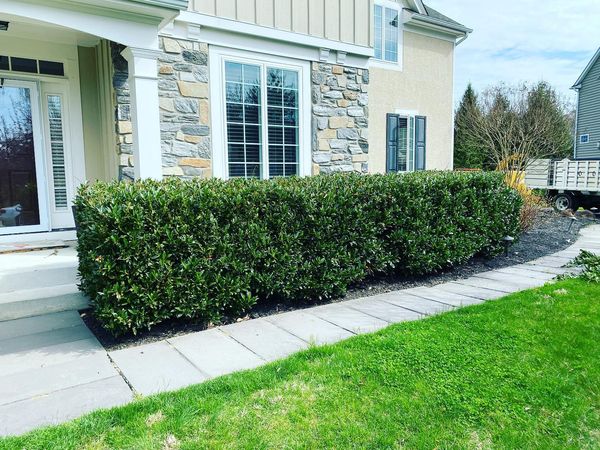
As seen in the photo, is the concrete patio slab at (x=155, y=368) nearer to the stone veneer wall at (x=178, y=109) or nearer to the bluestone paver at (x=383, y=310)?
the bluestone paver at (x=383, y=310)

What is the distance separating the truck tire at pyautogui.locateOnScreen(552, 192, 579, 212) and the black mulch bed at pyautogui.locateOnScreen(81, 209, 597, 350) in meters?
3.08

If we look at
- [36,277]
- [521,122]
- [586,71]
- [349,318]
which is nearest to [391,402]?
[349,318]

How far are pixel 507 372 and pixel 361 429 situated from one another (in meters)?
1.14

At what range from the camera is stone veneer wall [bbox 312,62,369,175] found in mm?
6844

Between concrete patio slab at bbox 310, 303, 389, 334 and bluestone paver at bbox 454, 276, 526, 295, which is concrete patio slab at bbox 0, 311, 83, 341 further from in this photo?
bluestone paver at bbox 454, 276, 526, 295

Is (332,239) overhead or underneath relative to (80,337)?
overhead

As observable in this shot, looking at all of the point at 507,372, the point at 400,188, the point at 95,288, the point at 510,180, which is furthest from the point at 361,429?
the point at 510,180

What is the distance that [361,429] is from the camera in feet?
6.92

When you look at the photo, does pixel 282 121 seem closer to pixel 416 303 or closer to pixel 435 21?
pixel 416 303

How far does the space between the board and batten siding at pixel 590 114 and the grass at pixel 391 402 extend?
20.9m

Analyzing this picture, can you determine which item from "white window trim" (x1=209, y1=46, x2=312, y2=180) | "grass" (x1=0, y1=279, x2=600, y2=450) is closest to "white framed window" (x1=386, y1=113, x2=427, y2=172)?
"white window trim" (x1=209, y1=46, x2=312, y2=180)

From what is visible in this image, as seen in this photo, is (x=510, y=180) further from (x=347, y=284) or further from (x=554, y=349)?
(x=554, y=349)

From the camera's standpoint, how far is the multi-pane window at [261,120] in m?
5.96

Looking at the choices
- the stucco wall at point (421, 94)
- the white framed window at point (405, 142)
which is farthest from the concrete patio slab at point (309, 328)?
the white framed window at point (405, 142)
